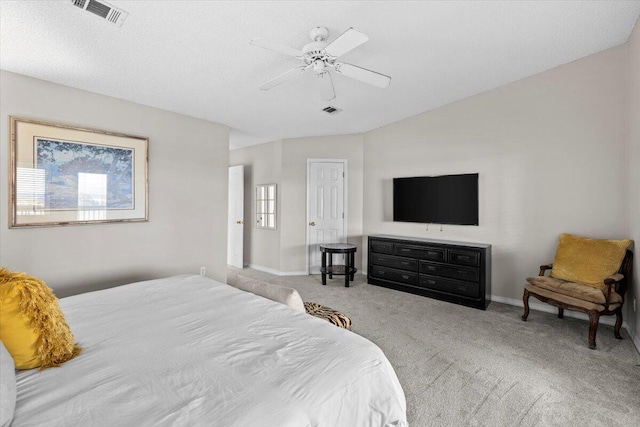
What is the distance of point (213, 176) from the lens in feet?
14.5

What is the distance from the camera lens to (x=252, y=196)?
6.32m

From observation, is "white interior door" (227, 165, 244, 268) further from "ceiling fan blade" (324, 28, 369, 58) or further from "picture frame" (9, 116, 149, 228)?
"ceiling fan blade" (324, 28, 369, 58)

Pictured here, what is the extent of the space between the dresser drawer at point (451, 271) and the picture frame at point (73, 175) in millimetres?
3732

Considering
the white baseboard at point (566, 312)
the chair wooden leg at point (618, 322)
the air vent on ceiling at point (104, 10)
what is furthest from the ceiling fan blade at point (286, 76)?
the white baseboard at point (566, 312)

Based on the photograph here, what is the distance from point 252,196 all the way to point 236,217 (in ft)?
1.83

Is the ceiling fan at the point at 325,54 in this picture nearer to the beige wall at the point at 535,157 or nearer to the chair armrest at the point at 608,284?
the beige wall at the point at 535,157

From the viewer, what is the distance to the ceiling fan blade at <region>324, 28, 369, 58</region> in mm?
1917

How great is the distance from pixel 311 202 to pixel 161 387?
4.60 metres

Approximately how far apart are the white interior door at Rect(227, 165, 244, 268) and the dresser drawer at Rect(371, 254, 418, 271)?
2883 mm

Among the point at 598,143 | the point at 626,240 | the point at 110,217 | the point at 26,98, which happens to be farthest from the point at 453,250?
the point at 26,98

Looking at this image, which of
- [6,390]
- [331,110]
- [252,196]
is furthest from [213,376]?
[252,196]

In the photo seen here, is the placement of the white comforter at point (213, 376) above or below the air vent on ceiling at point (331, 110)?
below

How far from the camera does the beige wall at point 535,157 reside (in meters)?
3.16

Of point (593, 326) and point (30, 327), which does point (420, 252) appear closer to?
point (593, 326)
